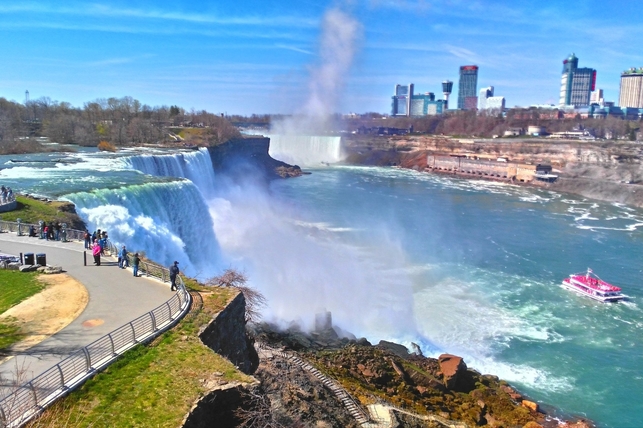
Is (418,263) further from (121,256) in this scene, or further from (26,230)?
(26,230)

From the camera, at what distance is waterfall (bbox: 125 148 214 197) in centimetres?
3409

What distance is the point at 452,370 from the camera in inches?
642

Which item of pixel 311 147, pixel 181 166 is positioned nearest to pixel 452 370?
pixel 181 166

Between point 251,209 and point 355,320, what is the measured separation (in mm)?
21476

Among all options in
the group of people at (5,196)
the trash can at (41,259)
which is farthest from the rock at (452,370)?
the group of people at (5,196)

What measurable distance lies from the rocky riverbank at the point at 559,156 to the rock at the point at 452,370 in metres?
49.4

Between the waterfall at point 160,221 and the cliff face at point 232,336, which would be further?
the waterfall at point 160,221

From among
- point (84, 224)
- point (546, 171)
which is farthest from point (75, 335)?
point (546, 171)

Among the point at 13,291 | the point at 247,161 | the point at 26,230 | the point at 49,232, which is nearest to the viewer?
the point at 13,291

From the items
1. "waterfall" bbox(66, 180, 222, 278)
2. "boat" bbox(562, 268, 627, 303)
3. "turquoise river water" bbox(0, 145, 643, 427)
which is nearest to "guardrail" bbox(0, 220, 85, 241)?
"waterfall" bbox(66, 180, 222, 278)

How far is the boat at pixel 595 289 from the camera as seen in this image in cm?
2439

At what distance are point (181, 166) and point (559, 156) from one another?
200ft

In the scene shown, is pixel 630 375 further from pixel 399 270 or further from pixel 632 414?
pixel 399 270

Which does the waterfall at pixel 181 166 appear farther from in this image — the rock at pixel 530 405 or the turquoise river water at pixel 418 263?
the rock at pixel 530 405
